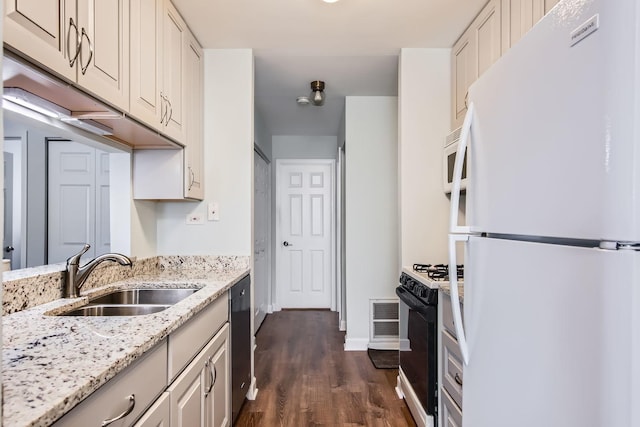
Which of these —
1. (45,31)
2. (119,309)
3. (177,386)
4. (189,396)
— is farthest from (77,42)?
(189,396)

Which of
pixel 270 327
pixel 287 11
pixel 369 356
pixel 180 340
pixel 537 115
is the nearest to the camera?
pixel 537 115

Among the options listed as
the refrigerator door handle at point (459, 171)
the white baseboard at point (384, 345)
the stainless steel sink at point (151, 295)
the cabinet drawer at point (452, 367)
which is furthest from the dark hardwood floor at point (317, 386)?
the refrigerator door handle at point (459, 171)

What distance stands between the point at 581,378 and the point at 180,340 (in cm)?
118

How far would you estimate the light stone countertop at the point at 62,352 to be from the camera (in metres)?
0.67

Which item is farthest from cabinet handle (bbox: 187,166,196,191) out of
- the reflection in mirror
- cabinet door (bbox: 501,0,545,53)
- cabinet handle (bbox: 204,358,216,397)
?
cabinet door (bbox: 501,0,545,53)

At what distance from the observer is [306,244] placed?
5027mm

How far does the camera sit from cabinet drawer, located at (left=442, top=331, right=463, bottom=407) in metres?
1.58

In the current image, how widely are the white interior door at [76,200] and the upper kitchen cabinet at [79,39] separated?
1.85 ft

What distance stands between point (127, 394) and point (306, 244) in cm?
411

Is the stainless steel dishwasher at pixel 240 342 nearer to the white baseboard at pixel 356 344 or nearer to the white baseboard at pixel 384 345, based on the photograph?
the white baseboard at pixel 356 344

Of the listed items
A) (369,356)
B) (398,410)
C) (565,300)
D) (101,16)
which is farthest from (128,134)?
(369,356)

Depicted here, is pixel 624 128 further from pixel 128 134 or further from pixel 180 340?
pixel 128 134

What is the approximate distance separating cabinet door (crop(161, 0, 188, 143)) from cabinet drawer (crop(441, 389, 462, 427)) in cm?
194

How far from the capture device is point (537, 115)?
78 centimetres
